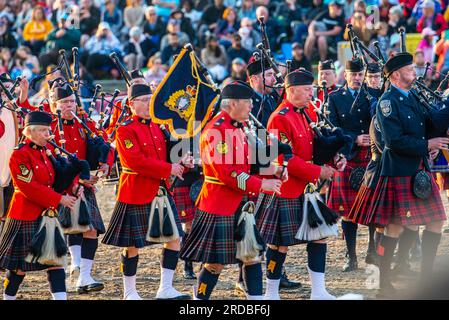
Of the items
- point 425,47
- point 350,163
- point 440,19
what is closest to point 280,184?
point 350,163

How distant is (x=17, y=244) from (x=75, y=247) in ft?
5.12

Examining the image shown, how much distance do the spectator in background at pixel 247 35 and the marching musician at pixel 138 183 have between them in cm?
801

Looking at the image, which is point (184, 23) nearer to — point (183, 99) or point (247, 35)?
point (247, 35)

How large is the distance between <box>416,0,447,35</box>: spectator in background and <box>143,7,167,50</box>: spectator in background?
14.0 feet

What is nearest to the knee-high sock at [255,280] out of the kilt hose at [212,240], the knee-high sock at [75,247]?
the kilt hose at [212,240]

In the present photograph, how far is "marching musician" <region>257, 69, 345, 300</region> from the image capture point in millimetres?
6824

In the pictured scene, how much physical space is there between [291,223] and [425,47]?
736cm

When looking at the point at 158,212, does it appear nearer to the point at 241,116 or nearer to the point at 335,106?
the point at 241,116

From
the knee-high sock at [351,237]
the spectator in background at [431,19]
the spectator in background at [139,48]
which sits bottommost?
the knee-high sock at [351,237]

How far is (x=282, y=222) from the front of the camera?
6.86 m

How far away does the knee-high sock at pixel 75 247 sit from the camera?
803 cm

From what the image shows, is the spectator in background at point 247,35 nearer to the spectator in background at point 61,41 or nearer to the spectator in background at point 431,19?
the spectator in background at point 431,19

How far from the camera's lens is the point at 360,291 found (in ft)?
24.2

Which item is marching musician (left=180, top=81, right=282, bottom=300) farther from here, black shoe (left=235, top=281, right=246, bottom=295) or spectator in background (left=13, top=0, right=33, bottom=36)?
spectator in background (left=13, top=0, right=33, bottom=36)
